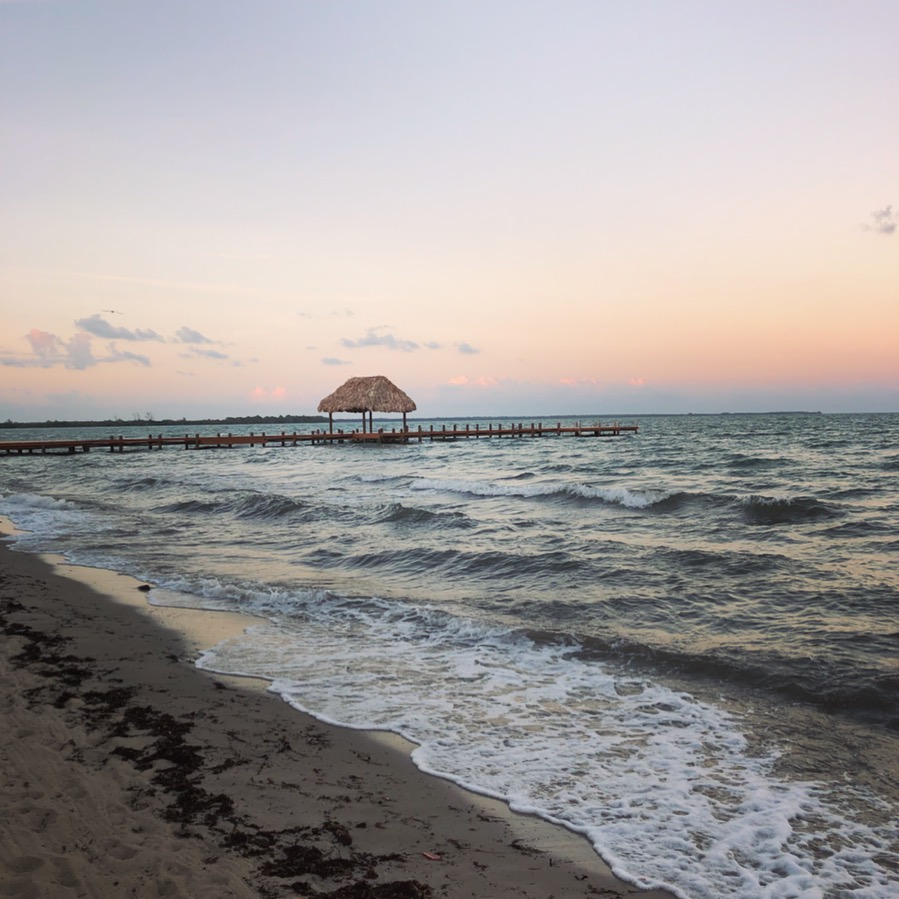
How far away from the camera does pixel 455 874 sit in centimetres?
296

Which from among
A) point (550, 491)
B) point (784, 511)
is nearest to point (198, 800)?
point (784, 511)

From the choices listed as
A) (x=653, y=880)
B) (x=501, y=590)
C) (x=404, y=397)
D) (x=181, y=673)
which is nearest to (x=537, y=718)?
(x=653, y=880)

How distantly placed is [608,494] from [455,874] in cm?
1511

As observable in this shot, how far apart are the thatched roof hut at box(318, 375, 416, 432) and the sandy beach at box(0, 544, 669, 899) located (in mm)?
45723

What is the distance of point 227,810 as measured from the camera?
339 cm

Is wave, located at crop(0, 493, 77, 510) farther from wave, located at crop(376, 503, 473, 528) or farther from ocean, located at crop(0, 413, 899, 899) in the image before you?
wave, located at crop(376, 503, 473, 528)

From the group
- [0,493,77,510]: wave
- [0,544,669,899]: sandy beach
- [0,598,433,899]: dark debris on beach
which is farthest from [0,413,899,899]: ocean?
[0,493,77,510]: wave

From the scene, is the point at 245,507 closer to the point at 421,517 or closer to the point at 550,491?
the point at 421,517

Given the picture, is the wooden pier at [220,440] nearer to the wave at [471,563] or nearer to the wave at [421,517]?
the wave at [421,517]

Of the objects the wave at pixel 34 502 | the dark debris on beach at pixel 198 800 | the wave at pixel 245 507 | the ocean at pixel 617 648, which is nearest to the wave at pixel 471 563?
the ocean at pixel 617 648

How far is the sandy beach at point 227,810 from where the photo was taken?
2809 mm

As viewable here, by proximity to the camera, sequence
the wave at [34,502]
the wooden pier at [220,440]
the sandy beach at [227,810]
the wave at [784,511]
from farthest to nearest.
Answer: the wooden pier at [220,440], the wave at [34,502], the wave at [784,511], the sandy beach at [227,810]

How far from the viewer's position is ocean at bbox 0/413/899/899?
3523 mm

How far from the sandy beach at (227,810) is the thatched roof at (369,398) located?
150 feet
